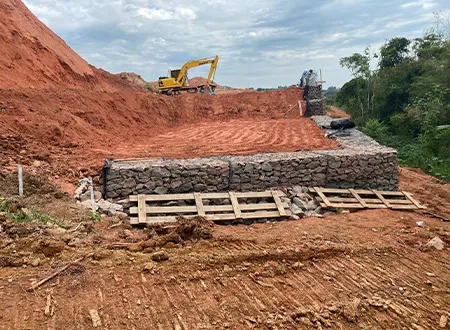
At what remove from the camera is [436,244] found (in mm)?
6617

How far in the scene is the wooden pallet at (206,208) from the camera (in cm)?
715

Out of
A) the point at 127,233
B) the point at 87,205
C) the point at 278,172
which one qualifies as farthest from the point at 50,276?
the point at 278,172

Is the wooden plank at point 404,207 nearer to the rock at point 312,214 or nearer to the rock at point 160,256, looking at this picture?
the rock at point 312,214

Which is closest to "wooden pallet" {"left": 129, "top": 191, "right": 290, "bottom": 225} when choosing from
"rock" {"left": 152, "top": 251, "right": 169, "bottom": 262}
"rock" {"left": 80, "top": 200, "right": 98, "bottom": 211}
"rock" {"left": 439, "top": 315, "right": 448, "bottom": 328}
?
"rock" {"left": 80, "top": 200, "right": 98, "bottom": 211}

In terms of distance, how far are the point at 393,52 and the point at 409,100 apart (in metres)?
7.69

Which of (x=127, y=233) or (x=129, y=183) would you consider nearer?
(x=127, y=233)

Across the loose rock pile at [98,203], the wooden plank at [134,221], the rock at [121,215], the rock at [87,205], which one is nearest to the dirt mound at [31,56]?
the loose rock pile at [98,203]

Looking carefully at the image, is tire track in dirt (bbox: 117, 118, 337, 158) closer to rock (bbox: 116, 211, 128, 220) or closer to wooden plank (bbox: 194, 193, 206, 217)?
wooden plank (bbox: 194, 193, 206, 217)

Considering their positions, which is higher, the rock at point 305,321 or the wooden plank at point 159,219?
the wooden plank at point 159,219

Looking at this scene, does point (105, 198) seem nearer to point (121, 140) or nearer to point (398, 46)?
point (121, 140)

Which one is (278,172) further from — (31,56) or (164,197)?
(31,56)

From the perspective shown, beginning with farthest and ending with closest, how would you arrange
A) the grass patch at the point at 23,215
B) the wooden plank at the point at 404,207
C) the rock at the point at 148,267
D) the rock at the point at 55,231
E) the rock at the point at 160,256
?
the wooden plank at the point at 404,207, the grass patch at the point at 23,215, the rock at the point at 55,231, the rock at the point at 160,256, the rock at the point at 148,267

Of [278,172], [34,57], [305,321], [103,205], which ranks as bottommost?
[305,321]

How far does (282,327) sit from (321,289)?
3.59ft
